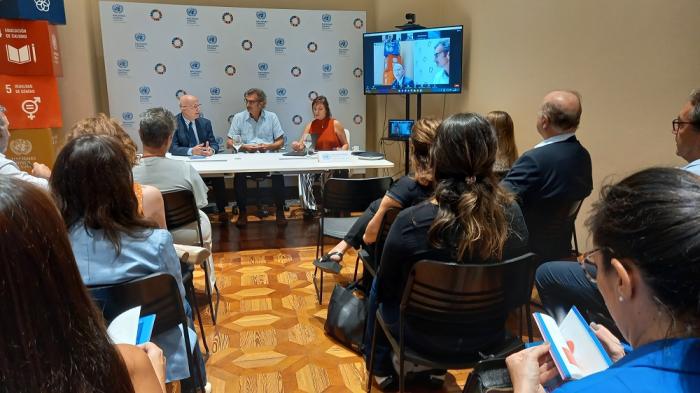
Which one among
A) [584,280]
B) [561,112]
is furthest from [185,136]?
[584,280]

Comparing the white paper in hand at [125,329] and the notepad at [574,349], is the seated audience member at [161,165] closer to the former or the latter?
the white paper in hand at [125,329]

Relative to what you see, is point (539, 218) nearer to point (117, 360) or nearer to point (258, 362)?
point (258, 362)

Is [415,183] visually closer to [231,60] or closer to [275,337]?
[275,337]

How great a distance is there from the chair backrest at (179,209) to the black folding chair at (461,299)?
1.56 metres

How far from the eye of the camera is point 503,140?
3.18 meters

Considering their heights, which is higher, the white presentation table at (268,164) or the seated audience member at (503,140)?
the seated audience member at (503,140)

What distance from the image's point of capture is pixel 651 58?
10.5 feet

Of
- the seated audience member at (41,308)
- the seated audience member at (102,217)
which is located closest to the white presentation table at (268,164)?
the seated audience member at (102,217)

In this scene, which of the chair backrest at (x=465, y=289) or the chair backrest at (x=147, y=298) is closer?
the chair backrest at (x=147, y=298)

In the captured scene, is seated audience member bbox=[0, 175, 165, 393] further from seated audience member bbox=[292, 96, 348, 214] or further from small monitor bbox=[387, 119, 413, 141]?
small monitor bbox=[387, 119, 413, 141]

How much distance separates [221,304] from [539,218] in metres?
→ 2.04

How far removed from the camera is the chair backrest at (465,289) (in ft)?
5.29

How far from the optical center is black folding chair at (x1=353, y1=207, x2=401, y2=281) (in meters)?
2.37

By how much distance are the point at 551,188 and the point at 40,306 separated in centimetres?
242
